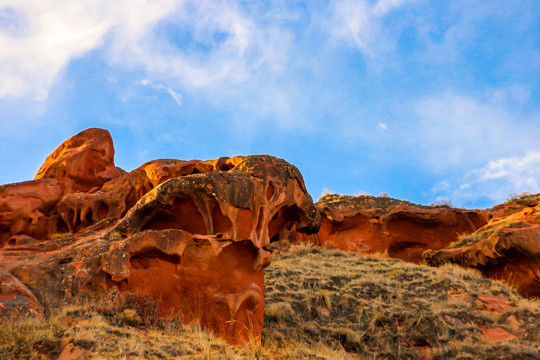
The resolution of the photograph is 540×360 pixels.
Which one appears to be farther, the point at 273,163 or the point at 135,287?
the point at 273,163

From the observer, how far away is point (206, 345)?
671 cm

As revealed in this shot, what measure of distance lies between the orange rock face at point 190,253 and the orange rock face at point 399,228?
48.9 ft

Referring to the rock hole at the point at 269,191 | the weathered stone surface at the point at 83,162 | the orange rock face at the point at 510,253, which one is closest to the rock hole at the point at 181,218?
the rock hole at the point at 269,191

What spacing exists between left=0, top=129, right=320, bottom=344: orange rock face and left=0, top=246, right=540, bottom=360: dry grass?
68cm

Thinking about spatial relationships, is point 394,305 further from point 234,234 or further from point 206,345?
point 206,345

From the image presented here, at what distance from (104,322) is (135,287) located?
163 centimetres

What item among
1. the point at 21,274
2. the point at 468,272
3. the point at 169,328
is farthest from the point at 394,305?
the point at 21,274

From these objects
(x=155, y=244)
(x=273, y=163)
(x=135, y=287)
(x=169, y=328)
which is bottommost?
(x=169, y=328)

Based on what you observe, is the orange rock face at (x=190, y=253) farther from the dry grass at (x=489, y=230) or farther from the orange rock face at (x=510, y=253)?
the dry grass at (x=489, y=230)

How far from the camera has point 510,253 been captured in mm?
15734

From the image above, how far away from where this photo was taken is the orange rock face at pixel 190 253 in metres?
8.43

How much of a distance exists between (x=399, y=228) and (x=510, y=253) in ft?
32.4

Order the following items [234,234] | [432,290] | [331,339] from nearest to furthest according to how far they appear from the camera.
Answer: [234,234] < [331,339] < [432,290]

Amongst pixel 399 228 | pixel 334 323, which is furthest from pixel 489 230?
pixel 334 323
